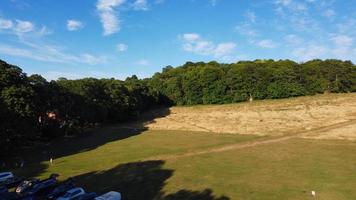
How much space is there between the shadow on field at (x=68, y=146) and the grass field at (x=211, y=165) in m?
0.17

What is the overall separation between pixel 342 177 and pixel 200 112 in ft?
227

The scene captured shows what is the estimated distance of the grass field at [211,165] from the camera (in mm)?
39531

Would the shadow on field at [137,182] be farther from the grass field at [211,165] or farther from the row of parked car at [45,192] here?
the row of parked car at [45,192]

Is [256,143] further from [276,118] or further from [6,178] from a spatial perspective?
[6,178]

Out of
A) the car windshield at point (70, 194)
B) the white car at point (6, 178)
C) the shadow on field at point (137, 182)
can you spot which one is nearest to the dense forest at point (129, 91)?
the white car at point (6, 178)

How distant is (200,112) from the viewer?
111000 mm

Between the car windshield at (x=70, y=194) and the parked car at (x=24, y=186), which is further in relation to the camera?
the parked car at (x=24, y=186)

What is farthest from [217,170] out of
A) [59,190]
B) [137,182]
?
[59,190]

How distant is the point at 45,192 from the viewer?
3697cm

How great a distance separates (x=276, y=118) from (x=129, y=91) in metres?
42.5

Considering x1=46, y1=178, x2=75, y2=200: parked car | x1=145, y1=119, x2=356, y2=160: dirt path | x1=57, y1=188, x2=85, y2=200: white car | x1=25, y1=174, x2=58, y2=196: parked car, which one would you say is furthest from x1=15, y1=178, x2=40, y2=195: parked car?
x1=145, y1=119, x2=356, y2=160: dirt path

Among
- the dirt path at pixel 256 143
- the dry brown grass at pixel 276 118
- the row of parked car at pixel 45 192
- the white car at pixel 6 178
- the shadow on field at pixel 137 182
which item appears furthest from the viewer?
the dry brown grass at pixel 276 118

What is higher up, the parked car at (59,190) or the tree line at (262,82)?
the tree line at (262,82)

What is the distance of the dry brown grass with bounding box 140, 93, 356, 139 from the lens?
77.3 metres
